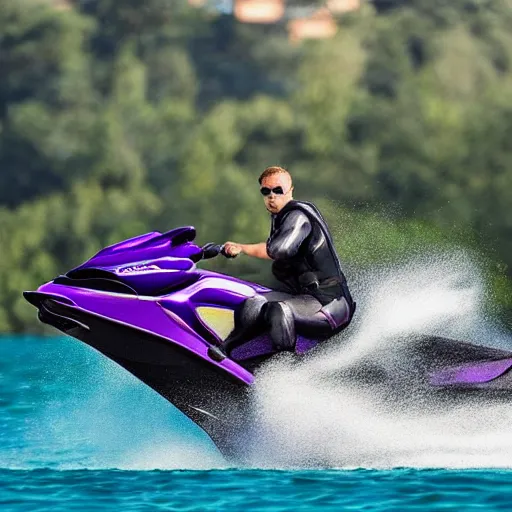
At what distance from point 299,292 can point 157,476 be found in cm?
141

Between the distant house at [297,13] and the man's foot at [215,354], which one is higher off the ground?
the distant house at [297,13]

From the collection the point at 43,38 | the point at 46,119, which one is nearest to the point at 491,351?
the point at 46,119

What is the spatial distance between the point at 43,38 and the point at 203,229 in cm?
1770

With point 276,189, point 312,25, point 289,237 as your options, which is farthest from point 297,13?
point 289,237

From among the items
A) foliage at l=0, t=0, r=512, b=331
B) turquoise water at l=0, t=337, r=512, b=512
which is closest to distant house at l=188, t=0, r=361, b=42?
foliage at l=0, t=0, r=512, b=331

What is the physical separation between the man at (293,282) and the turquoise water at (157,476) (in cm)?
83

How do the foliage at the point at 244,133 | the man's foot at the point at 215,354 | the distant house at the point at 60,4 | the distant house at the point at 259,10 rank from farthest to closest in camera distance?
the distant house at the point at 259,10 → the distant house at the point at 60,4 → the foliage at the point at 244,133 → the man's foot at the point at 215,354

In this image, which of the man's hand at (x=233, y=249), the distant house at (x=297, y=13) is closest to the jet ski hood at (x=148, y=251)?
the man's hand at (x=233, y=249)

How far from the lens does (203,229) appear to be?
35.8 metres

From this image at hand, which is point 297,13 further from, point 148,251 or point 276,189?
point 148,251

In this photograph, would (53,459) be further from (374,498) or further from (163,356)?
(374,498)

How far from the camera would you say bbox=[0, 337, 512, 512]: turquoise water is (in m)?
8.52

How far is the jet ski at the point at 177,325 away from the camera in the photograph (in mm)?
9141

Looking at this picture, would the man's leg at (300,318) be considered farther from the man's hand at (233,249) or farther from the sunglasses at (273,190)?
the sunglasses at (273,190)
